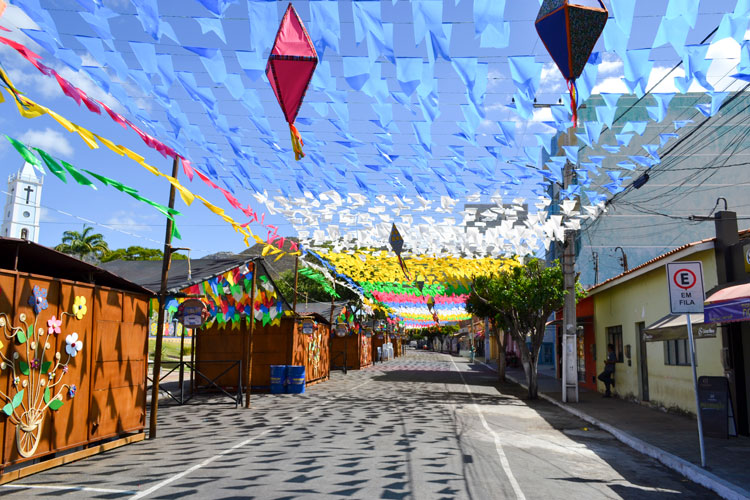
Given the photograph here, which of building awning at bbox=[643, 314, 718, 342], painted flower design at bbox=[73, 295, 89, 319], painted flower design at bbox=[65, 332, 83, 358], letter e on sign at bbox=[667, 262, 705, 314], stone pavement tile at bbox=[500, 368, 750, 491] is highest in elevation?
letter e on sign at bbox=[667, 262, 705, 314]

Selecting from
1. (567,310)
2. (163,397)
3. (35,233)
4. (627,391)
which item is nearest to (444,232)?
(567,310)

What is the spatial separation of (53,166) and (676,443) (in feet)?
35.8

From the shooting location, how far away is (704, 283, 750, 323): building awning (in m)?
9.66

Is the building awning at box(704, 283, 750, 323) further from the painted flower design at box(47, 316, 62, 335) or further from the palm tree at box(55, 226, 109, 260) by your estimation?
the palm tree at box(55, 226, 109, 260)

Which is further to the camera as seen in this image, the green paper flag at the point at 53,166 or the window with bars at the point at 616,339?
the window with bars at the point at 616,339

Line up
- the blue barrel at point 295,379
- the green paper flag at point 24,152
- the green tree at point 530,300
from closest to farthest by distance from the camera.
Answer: the green paper flag at point 24,152 → the green tree at point 530,300 → the blue barrel at point 295,379

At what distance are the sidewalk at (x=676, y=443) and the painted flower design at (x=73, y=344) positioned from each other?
365 inches

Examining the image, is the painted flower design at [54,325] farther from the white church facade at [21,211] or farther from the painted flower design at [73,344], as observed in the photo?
the white church facade at [21,211]

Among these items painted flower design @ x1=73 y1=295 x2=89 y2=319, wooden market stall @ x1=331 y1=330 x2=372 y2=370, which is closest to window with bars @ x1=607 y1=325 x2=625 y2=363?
painted flower design @ x1=73 y1=295 x2=89 y2=319

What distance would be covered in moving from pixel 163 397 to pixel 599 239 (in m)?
27.0

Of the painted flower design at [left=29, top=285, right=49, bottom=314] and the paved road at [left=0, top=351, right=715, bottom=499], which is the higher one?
the painted flower design at [left=29, top=285, right=49, bottom=314]

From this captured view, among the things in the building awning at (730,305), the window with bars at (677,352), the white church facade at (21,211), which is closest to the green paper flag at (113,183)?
the building awning at (730,305)

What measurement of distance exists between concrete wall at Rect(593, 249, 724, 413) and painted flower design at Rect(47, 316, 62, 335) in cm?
1310

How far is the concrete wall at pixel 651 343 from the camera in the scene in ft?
44.8
